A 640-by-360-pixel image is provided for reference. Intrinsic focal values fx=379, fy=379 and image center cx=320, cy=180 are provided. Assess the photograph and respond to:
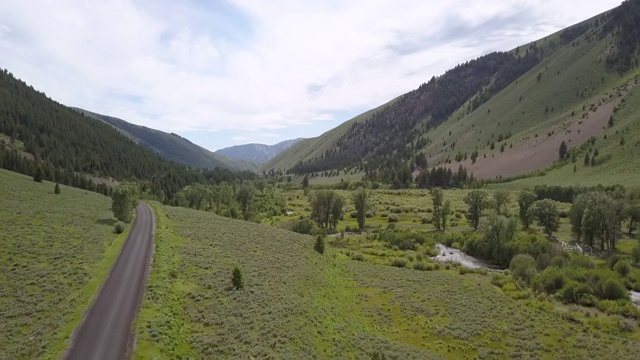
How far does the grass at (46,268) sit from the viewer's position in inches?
1081

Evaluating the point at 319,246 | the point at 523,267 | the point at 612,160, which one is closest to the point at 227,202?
the point at 319,246

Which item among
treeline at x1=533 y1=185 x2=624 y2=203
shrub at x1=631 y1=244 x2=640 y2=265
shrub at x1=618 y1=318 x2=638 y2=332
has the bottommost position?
shrub at x1=618 y1=318 x2=638 y2=332

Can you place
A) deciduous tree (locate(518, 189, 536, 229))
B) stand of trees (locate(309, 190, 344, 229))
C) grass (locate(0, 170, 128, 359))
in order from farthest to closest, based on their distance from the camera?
stand of trees (locate(309, 190, 344, 229))
deciduous tree (locate(518, 189, 536, 229))
grass (locate(0, 170, 128, 359))

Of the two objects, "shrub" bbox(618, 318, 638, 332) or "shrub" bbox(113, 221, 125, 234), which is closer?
"shrub" bbox(618, 318, 638, 332)

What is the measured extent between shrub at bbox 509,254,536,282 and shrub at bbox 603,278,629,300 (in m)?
8.83

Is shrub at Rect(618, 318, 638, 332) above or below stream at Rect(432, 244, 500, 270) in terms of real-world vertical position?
below

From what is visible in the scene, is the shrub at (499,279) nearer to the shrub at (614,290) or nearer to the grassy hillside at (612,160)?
the shrub at (614,290)

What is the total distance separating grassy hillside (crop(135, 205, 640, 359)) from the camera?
3019 centimetres

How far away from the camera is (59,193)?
8438 cm

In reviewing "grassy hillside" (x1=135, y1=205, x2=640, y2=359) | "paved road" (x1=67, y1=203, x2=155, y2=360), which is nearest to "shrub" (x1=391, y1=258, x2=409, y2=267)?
"grassy hillside" (x1=135, y1=205, x2=640, y2=359)

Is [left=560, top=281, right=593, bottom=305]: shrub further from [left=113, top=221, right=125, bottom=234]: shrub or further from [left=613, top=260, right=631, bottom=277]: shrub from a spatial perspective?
[left=113, top=221, right=125, bottom=234]: shrub

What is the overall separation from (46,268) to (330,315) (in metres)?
29.6

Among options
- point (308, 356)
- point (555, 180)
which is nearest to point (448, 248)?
point (308, 356)

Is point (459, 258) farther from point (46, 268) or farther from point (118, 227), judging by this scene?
point (46, 268)
